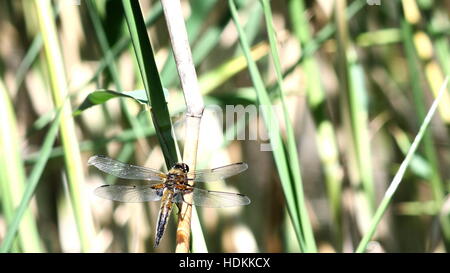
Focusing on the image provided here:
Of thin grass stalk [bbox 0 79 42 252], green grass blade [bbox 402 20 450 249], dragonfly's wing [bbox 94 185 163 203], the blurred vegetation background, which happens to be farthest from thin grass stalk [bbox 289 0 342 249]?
thin grass stalk [bbox 0 79 42 252]

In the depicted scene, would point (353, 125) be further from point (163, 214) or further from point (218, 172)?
point (163, 214)

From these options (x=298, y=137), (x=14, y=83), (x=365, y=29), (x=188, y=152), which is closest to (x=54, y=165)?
(x=14, y=83)

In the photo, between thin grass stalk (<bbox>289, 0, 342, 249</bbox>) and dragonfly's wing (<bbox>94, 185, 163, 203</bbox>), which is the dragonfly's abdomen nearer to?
dragonfly's wing (<bbox>94, 185, 163, 203</bbox>)

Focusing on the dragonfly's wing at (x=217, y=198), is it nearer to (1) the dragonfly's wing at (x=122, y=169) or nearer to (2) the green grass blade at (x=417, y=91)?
(1) the dragonfly's wing at (x=122, y=169)

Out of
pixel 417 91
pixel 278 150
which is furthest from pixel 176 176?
pixel 417 91

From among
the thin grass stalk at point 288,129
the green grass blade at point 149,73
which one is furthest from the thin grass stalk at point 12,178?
the thin grass stalk at point 288,129

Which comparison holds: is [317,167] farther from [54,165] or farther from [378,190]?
[54,165]
